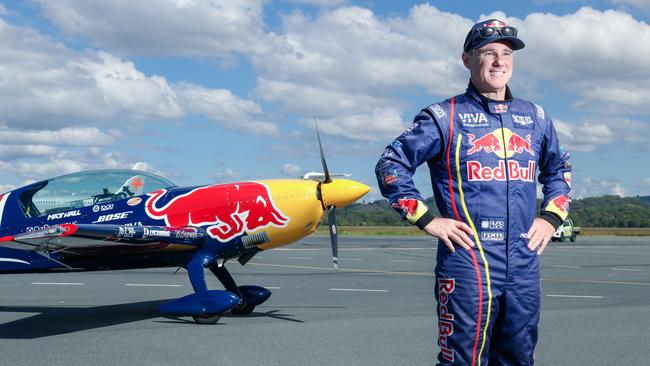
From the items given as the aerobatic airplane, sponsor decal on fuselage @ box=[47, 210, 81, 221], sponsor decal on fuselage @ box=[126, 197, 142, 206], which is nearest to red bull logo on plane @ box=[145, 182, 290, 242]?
the aerobatic airplane

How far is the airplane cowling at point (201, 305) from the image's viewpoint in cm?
895

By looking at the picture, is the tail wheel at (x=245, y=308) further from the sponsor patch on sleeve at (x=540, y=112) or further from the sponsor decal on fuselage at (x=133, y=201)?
the sponsor patch on sleeve at (x=540, y=112)

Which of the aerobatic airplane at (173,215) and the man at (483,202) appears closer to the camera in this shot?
the man at (483,202)

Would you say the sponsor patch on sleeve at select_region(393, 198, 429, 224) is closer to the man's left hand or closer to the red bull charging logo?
the red bull charging logo

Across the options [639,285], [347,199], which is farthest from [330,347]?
[639,285]

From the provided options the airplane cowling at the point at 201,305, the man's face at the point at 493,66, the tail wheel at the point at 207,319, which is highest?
the man's face at the point at 493,66

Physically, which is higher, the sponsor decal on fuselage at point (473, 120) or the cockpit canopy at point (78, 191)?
the sponsor decal on fuselage at point (473, 120)

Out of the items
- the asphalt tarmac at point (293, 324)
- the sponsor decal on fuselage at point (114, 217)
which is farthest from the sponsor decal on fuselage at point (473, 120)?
the sponsor decal on fuselage at point (114, 217)

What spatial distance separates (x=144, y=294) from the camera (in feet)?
40.4

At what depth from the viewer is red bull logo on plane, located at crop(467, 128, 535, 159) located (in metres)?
3.41

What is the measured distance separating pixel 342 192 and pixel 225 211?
61.2 inches

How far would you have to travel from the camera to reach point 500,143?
135 inches

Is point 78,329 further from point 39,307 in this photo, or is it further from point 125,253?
point 39,307

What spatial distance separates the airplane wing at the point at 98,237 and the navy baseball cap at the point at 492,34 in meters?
6.12
